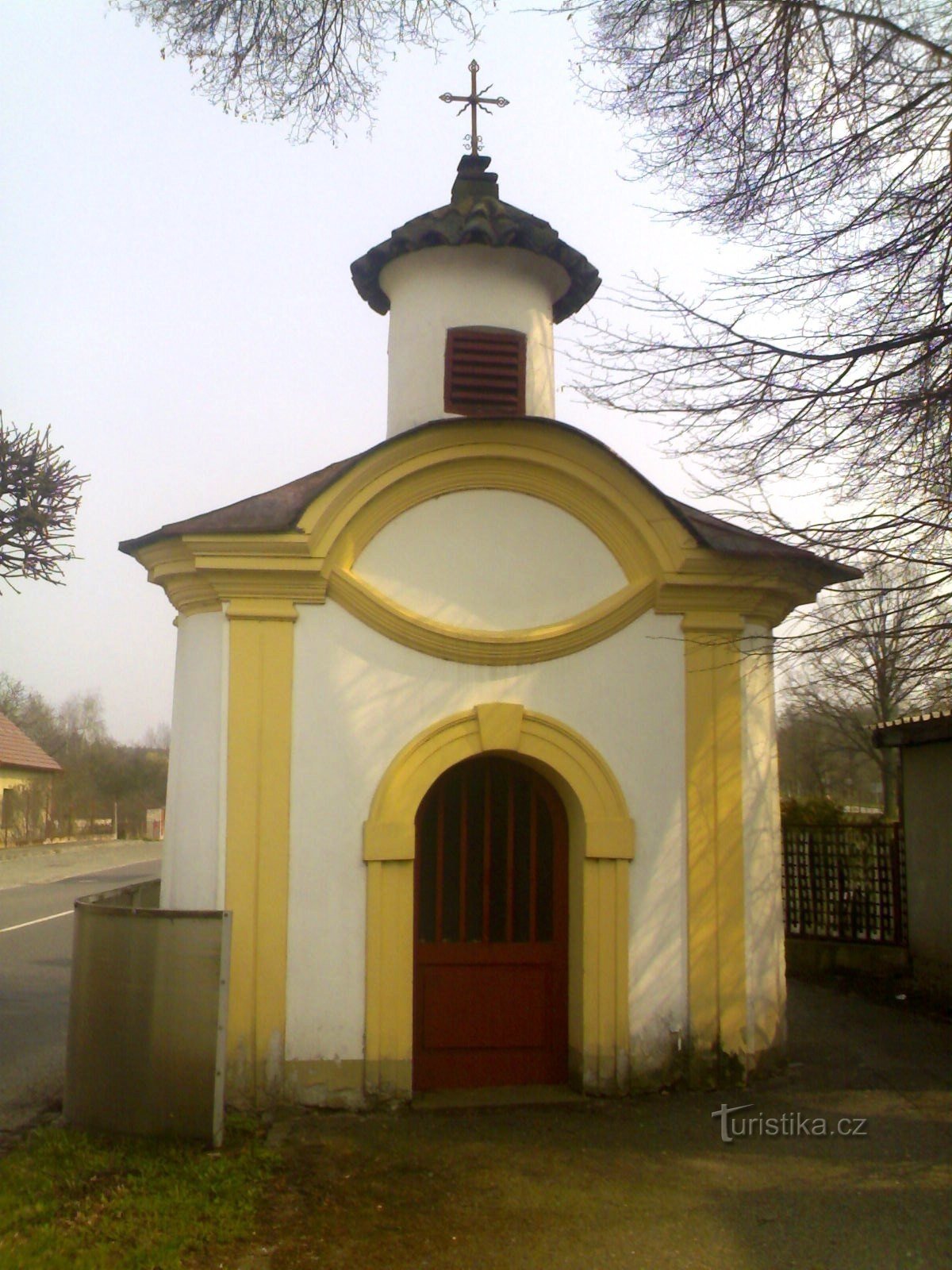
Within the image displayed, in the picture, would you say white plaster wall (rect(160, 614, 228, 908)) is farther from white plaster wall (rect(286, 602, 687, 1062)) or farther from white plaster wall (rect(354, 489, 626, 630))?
white plaster wall (rect(354, 489, 626, 630))

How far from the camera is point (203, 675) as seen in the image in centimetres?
808

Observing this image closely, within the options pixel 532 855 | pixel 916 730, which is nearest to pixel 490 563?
pixel 532 855

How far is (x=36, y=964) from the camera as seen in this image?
14719 millimetres

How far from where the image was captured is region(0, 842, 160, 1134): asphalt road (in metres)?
8.69

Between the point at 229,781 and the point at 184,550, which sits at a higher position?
the point at 184,550

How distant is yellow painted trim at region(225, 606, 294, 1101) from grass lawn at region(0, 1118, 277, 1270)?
20.0 inches

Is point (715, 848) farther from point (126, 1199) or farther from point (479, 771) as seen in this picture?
point (126, 1199)

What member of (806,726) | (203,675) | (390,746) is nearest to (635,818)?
(390,746)

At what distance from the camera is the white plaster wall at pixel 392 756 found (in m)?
7.66

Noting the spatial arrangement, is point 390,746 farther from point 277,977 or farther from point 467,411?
point 467,411

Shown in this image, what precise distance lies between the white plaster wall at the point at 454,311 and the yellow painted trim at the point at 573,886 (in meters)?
3.02

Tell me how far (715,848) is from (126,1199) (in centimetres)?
444

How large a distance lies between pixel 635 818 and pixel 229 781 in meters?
2.83
